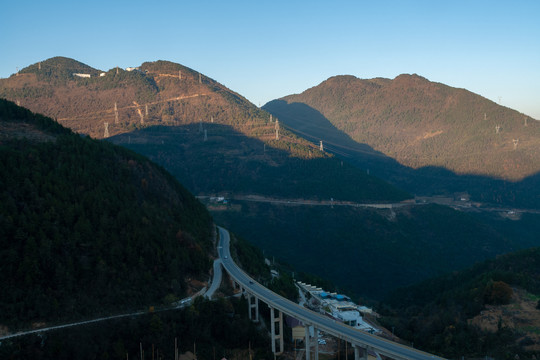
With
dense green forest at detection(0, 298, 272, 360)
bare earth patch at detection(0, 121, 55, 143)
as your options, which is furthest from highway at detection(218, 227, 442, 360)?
bare earth patch at detection(0, 121, 55, 143)

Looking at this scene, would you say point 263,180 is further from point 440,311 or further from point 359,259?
point 440,311

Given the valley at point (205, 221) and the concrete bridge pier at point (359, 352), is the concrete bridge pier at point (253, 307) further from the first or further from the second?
the concrete bridge pier at point (359, 352)

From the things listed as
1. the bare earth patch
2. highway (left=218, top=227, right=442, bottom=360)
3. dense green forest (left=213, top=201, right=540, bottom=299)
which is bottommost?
dense green forest (left=213, top=201, right=540, bottom=299)

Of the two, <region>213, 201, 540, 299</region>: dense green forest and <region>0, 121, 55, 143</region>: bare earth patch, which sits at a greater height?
<region>0, 121, 55, 143</region>: bare earth patch

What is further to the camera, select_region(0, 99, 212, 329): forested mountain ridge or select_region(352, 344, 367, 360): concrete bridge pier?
select_region(0, 99, 212, 329): forested mountain ridge

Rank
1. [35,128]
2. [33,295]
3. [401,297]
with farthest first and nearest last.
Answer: [401,297]
[35,128]
[33,295]

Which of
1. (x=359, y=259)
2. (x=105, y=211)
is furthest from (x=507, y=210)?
(x=105, y=211)

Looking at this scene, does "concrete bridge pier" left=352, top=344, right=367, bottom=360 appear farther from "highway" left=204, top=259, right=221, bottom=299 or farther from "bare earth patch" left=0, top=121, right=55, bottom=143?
"bare earth patch" left=0, top=121, right=55, bottom=143
